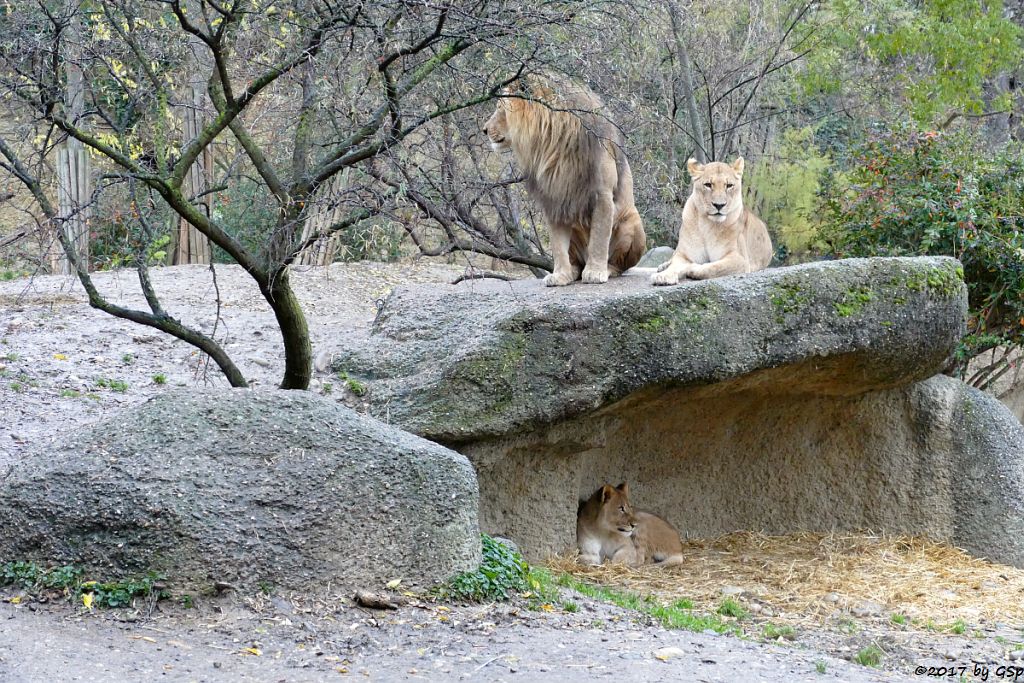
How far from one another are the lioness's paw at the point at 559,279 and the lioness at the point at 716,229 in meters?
0.61

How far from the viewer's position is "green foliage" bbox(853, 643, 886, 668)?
5.79 m

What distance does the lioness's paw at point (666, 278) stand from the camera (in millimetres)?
7399

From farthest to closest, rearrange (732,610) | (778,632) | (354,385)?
1. (354,385)
2. (732,610)
3. (778,632)

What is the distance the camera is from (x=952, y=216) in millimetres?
9992

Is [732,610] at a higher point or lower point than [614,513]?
lower

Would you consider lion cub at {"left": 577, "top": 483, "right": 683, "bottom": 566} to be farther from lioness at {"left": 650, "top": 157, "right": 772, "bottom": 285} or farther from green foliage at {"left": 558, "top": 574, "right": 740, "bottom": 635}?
lioness at {"left": 650, "top": 157, "right": 772, "bottom": 285}

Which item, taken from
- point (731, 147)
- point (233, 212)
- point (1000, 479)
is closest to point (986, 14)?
point (731, 147)

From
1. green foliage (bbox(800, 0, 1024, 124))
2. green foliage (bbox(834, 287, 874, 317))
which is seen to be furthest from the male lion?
green foliage (bbox(800, 0, 1024, 124))

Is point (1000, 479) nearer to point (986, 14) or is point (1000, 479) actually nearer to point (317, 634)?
point (317, 634)

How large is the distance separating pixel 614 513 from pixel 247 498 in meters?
3.51

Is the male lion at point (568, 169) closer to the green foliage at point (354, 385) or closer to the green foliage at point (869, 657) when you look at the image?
the green foliage at point (354, 385)

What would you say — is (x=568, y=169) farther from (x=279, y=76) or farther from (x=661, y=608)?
(x=661, y=608)

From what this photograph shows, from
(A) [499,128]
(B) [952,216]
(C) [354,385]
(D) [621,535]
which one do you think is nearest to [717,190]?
(A) [499,128]

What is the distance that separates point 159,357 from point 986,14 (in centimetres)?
1221
